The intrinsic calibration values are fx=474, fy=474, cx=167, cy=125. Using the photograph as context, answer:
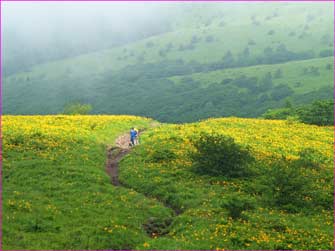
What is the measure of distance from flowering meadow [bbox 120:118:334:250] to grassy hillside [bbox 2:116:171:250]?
5.91 ft

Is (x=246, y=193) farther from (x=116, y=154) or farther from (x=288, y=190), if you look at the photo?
(x=116, y=154)

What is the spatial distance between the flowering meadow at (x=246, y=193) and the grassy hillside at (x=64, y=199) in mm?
1802

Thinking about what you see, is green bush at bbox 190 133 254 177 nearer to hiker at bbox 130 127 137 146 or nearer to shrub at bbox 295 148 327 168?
shrub at bbox 295 148 327 168

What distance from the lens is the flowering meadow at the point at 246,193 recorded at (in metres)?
22.5

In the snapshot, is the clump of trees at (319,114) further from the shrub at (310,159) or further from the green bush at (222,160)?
the green bush at (222,160)

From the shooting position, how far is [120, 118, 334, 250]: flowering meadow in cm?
2252

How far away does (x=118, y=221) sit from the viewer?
2423 cm

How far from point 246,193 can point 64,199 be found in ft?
37.2

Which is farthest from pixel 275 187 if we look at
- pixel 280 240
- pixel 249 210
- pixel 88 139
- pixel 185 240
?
pixel 88 139

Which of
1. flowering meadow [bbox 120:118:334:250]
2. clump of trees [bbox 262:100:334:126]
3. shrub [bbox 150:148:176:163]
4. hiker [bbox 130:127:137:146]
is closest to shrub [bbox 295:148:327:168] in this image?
flowering meadow [bbox 120:118:334:250]

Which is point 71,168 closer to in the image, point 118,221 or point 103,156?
point 103,156

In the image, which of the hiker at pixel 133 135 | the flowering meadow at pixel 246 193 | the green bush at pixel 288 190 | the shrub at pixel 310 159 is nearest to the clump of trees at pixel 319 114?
the flowering meadow at pixel 246 193

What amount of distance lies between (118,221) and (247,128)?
3102 centimetres

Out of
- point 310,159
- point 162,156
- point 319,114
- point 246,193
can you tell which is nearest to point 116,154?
point 162,156
